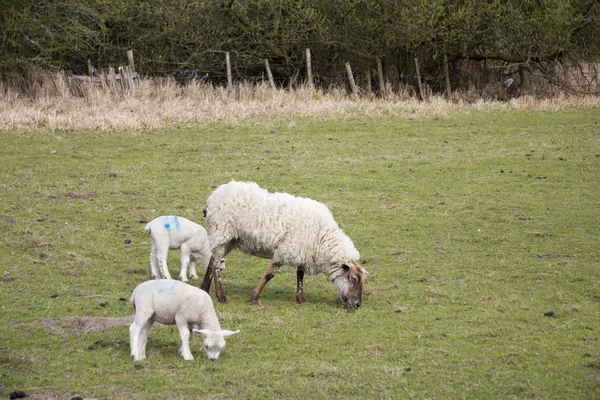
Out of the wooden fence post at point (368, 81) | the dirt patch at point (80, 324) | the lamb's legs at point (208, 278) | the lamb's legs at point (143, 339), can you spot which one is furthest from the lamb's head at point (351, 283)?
the wooden fence post at point (368, 81)

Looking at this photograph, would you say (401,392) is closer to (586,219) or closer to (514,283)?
(514,283)

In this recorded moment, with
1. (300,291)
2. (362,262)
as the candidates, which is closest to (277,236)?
(300,291)

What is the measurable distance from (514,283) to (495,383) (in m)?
3.39

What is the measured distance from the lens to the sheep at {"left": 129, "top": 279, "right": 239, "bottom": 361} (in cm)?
727

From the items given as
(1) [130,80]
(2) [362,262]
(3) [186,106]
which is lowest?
(2) [362,262]

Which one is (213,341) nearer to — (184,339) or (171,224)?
(184,339)

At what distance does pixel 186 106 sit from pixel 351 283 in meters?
14.6

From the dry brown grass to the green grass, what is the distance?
88cm

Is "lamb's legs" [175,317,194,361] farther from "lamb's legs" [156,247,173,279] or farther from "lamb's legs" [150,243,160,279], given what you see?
"lamb's legs" [150,243,160,279]

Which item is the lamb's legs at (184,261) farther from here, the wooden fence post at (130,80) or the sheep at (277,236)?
the wooden fence post at (130,80)

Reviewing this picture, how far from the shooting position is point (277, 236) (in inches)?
376

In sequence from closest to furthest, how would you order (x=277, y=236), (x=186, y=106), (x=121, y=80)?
1. (x=277, y=236)
2. (x=186, y=106)
3. (x=121, y=80)

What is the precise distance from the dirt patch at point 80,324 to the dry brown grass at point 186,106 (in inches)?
490

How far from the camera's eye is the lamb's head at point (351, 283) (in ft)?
30.0
